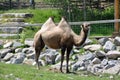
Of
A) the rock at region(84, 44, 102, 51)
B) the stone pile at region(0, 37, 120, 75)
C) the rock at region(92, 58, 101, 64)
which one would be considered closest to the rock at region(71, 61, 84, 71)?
the stone pile at region(0, 37, 120, 75)

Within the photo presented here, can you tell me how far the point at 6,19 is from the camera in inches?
1161

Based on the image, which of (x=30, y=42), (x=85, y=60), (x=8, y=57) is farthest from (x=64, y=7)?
(x=85, y=60)

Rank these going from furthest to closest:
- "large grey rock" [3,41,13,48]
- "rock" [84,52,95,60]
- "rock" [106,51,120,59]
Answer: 1. "large grey rock" [3,41,13,48]
2. "rock" [106,51,120,59]
3. "rock" [84,52,95,60]

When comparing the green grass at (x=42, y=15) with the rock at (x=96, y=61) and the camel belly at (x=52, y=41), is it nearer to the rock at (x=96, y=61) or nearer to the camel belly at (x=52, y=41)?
the rock at (x=96, y=61)

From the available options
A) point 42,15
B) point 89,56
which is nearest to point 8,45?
Answer: point 89,56

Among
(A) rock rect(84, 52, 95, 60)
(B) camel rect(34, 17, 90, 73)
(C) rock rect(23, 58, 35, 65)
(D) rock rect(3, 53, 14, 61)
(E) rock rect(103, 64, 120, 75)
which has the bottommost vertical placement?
(D) rock rect(3, 53, 14, 61)

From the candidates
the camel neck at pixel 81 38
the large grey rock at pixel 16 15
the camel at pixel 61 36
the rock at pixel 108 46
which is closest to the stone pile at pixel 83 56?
the rock at pixel 108 46

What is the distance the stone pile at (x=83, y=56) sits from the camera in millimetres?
18078

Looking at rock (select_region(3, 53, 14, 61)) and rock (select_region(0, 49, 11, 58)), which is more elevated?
rock (select_region(3, 53, 14, 61))

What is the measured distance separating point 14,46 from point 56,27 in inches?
362

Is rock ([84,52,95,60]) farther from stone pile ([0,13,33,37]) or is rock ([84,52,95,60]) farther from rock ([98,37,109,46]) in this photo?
stone pile ([0,13,33,37])

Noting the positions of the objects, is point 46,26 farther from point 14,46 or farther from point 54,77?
point 14,46

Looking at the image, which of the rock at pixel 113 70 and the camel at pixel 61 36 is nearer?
the camel at pixel 61 36

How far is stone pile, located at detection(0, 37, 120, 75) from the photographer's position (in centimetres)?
1808
